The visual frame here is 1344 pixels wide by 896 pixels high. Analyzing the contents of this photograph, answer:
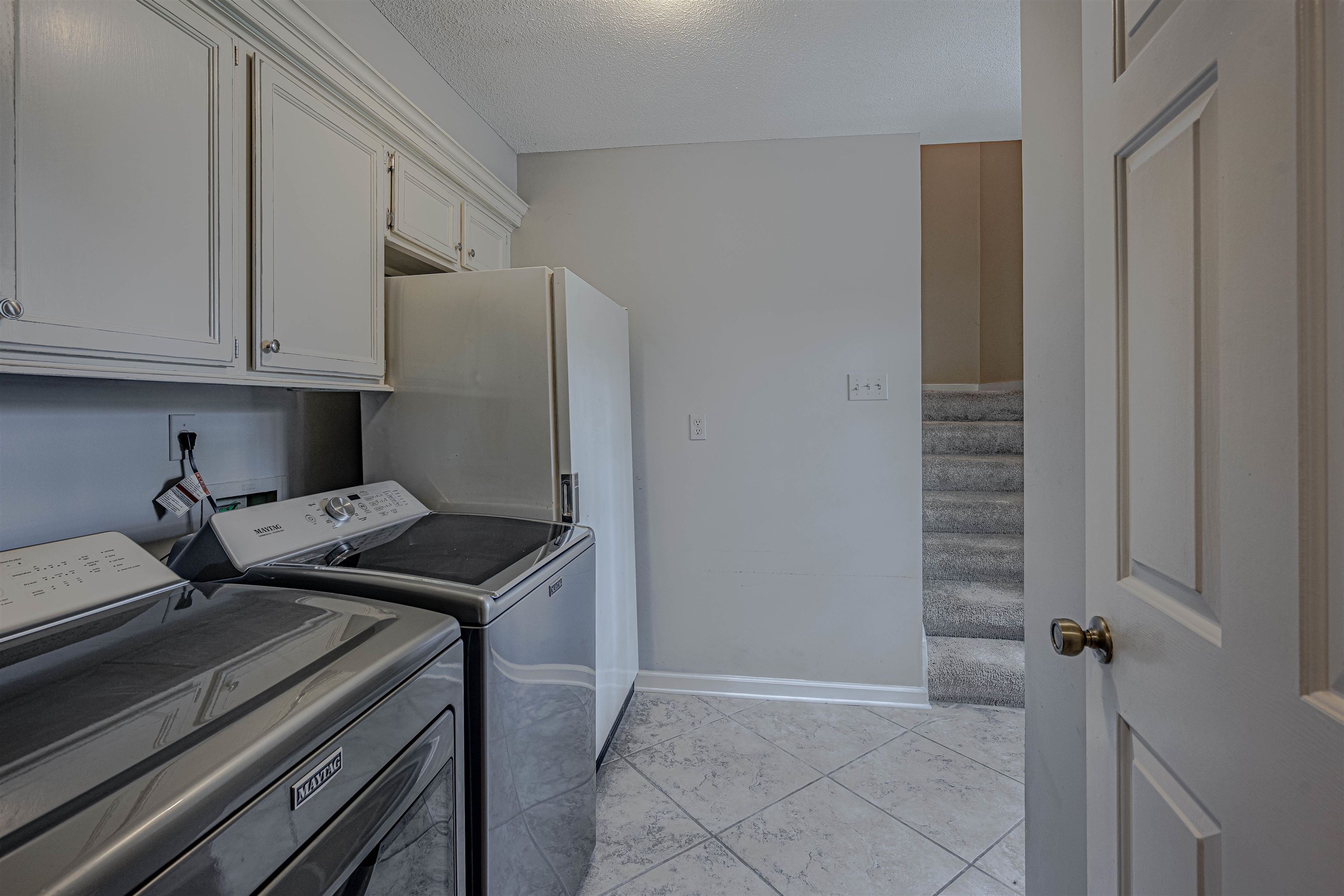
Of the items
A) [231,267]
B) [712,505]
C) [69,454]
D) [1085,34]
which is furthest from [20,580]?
[712,505]

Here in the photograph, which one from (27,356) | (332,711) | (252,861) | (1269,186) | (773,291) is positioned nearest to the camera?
(1269,186)

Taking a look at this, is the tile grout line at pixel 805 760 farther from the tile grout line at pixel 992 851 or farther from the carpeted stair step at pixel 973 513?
the carpeted stair step at pixel 973 513

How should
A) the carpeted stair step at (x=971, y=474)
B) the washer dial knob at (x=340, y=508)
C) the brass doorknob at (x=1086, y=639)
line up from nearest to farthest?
the brass doorknob at (x=1086, y=639), the washer dial knob at (x=340, y=508), the carpeted stair step at (x=971, y=474)

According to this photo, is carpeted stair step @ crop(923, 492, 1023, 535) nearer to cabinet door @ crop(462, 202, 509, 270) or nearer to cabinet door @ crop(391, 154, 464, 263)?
cabinet door @ crop(462, 202, 509, 270)

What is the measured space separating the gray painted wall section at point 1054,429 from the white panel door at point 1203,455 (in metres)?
0.22

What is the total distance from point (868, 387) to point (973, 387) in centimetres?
200

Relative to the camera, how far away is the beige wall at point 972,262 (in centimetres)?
381

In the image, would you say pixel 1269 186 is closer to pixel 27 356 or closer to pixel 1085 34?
pixel 1085 34

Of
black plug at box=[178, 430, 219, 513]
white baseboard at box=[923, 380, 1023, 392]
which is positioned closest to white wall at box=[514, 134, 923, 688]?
black plug at box=[178, 430, 219, 513]

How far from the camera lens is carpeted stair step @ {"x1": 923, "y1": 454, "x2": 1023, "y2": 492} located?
305cm

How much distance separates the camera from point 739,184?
2449 mm

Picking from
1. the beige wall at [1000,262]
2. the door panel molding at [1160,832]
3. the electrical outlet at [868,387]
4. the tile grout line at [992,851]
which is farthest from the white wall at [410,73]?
the beige wall at [1000,262]

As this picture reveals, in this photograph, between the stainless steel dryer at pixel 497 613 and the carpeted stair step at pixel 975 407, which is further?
the carpeted stair step at pixel 975 407

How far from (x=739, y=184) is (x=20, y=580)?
2406 mm
